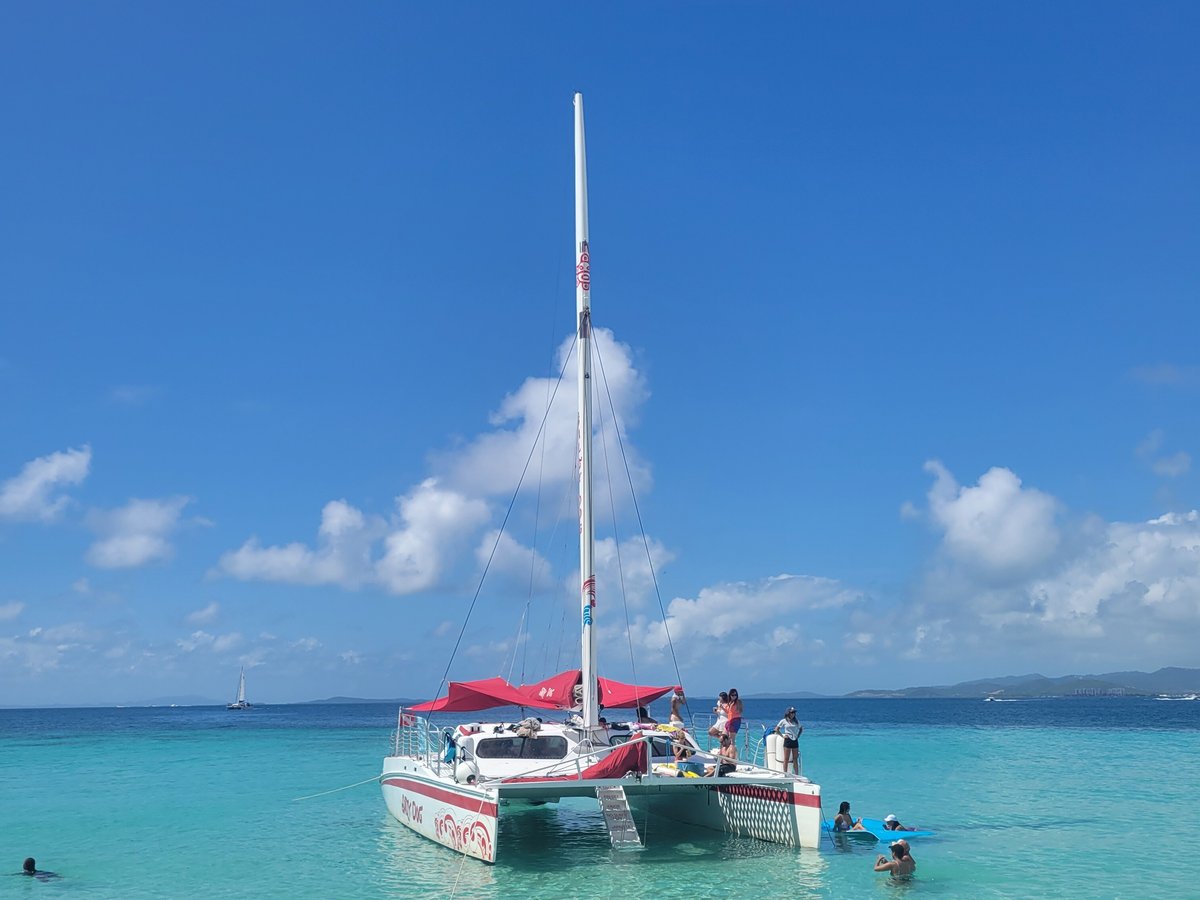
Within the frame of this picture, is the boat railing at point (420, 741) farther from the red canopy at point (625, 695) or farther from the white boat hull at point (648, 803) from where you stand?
the red canopy at point (625, 695)

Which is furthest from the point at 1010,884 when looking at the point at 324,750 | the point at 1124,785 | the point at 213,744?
the point at 213,744

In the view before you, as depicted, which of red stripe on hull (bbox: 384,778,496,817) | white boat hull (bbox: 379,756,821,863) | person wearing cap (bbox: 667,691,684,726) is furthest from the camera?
person wearing cap (bbox: 667,691,684,726)

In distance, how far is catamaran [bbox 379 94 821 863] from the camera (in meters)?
13.7

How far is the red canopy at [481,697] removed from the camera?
1730 centimetres

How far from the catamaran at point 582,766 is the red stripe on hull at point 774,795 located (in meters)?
0.02

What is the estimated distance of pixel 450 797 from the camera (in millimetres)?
14461

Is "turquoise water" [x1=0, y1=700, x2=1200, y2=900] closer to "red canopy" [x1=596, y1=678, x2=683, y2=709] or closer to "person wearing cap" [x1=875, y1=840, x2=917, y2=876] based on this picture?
"person wearing cap" [x1=875, y1=840, x2=917, y2=876]

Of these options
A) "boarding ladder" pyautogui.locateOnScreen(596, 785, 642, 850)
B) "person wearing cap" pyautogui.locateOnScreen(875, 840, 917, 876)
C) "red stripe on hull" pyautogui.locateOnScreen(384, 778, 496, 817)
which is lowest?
"person wearing cap" pyautogui.locateOnScreen(875, 840, 917, 876)

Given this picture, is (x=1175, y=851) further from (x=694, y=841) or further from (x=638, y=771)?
(x=638, y=771)

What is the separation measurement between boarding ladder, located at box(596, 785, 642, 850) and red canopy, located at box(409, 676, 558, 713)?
3002 mm

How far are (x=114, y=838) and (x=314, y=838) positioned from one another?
161 inches

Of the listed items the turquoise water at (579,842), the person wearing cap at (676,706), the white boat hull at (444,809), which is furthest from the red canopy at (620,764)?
the person wearing cap at (676,706)

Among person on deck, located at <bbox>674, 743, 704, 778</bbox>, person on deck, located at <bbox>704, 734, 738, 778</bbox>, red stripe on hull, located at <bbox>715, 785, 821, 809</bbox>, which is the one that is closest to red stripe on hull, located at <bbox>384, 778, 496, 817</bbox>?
person on deck, located at <bbox>674, 743, 704, 778</bbox>

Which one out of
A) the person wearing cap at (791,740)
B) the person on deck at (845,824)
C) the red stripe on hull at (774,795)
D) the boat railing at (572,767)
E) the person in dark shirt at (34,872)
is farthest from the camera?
the person on deck at (845,824)
